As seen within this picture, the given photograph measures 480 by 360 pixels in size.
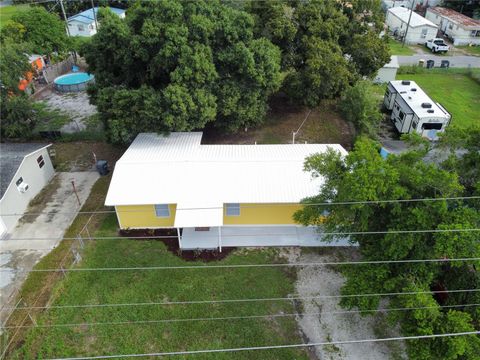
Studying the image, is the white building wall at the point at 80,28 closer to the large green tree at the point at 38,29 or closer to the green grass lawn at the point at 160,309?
the large green tree at the point at 38,29

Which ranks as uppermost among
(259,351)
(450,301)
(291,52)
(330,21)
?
(330,21)

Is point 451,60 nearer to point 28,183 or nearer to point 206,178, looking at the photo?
point 206,178

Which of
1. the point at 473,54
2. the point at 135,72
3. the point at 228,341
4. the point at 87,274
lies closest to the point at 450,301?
the point at 228,341

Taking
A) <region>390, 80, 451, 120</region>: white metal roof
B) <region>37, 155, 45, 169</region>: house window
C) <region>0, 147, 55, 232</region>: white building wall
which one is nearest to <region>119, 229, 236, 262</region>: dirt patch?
<region>0, 147, 55, 232</region>: white building wall

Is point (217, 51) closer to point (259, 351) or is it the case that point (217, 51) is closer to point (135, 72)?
point (135, 72)

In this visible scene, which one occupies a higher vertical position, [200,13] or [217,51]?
[200,13]

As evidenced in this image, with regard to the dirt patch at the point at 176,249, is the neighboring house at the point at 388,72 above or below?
above

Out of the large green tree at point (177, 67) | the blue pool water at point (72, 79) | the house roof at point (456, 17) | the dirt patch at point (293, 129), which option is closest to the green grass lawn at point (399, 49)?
the house roof at point (456, 17)
